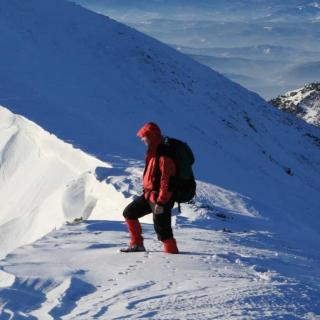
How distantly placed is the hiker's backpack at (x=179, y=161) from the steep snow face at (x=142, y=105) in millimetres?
4778

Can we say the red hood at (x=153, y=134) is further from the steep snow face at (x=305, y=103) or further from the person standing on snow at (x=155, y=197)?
the steep snow face at (x=305, y=103)

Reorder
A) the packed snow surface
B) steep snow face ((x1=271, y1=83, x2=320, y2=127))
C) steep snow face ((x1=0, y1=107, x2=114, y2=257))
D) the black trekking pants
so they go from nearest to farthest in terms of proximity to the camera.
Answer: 1. the packed snow surface
2. the black trekking pants
3. steep snow face ((x1=0, y1=107, x2=114, y2=257))
4. steep snow face ((x1=271, y1=83, x2=320, y2=127))

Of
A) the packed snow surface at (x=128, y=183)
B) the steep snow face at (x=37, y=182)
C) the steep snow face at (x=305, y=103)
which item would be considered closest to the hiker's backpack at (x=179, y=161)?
the packed snow surface at (x=128, y=183)

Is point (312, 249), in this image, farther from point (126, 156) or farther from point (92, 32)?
point (92, 32)

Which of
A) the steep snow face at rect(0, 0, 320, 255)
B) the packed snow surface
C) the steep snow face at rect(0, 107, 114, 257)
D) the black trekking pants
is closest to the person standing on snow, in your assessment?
the black trekking pants

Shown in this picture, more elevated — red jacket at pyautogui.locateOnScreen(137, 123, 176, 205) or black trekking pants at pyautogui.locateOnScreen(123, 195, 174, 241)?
red jacket at pyautogui.locateOnScreen(137, 123, 176, 205)

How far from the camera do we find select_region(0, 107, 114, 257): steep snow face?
13664 mm

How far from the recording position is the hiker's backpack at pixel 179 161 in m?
8.36

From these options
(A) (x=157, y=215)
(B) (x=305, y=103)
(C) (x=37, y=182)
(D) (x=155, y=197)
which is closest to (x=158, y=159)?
(D) (x=155, y=197)

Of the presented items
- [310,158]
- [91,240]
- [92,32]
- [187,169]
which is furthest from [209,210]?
[92,32]

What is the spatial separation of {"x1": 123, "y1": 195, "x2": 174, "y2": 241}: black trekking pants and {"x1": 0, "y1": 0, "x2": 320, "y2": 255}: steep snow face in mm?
3995

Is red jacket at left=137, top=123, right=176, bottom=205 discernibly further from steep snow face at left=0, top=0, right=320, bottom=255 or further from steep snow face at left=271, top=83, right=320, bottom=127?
steep snow face at left=271, top=83, right=320, bottom=127

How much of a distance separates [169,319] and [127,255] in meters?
Answer: 2.49

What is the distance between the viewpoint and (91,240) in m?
9.88
